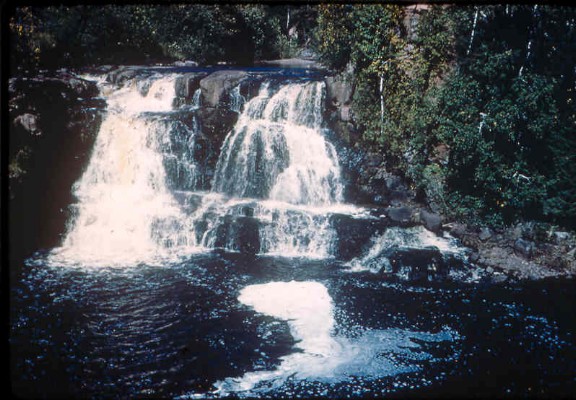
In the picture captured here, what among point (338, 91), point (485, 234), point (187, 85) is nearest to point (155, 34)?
point (187, 85)

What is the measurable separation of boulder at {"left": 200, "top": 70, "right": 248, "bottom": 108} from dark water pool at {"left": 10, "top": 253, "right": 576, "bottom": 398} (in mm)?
8040

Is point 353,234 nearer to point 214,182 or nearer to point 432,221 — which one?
point 432,221

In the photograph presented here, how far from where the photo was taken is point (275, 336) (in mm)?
10305

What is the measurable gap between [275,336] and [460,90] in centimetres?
1120

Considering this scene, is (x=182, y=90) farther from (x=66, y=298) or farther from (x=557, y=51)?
(x=557, y=51)

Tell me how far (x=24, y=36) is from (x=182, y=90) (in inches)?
245

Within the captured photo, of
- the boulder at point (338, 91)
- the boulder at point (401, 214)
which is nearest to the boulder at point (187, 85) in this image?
the boulder at point (338, 91)

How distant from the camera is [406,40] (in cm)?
1805

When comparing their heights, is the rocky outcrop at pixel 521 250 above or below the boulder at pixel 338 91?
below

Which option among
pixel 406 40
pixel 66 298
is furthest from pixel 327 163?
pixel 66 298

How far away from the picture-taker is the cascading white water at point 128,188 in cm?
1512

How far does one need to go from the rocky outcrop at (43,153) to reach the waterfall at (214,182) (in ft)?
1.75

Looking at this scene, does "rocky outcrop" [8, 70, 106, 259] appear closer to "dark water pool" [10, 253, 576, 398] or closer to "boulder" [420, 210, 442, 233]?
"dark water pool" [10, 253, 576, 398]

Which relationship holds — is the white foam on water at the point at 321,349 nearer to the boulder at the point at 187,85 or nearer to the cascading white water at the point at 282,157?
the cascading white water at the point at 282,157
